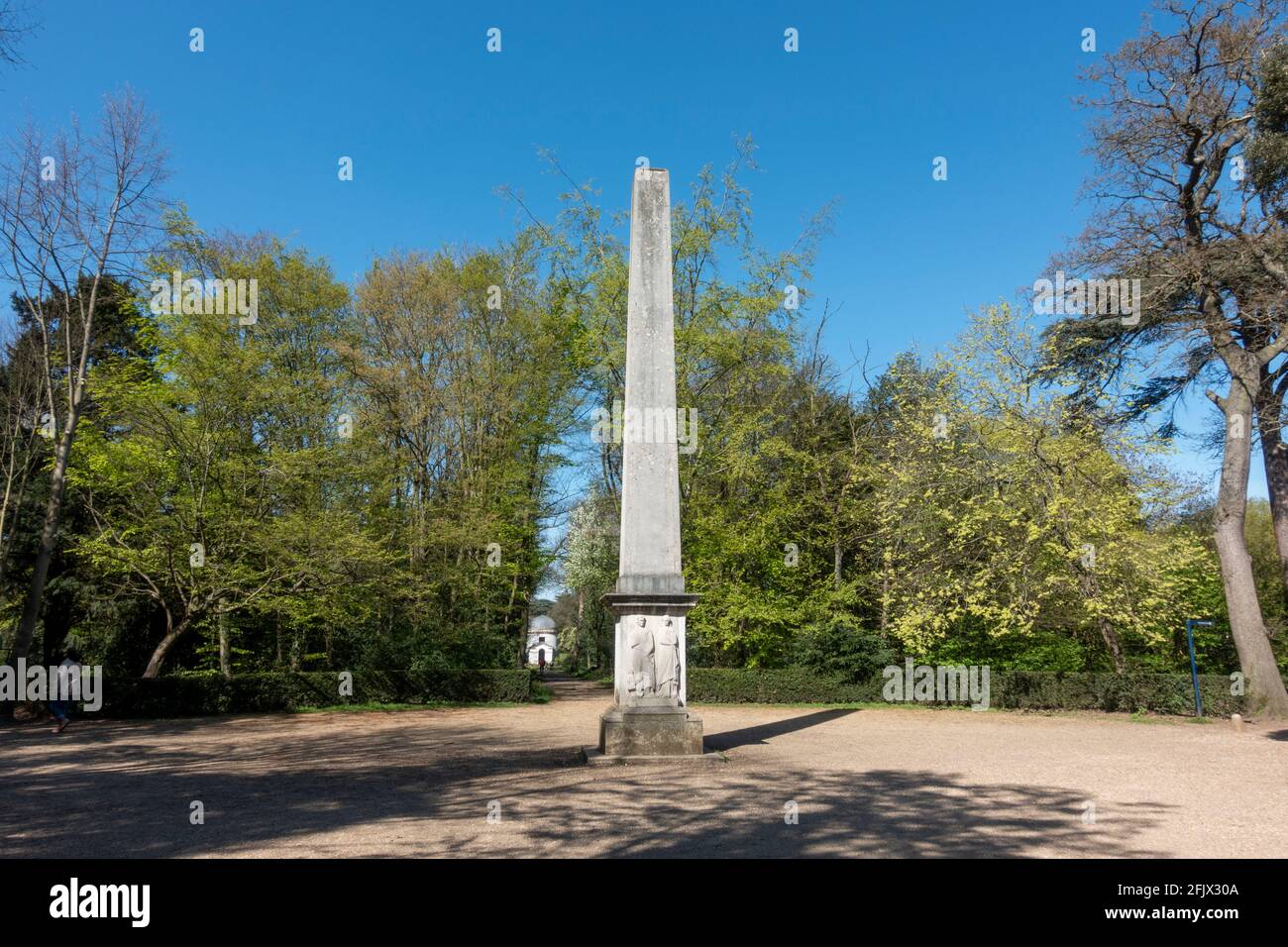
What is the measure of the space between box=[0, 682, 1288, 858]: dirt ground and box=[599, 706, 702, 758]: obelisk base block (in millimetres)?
442

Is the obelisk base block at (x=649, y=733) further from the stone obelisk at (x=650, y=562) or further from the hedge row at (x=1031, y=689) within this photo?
the hedge row at (x=1031, y=689)

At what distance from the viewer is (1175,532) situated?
22969 mm

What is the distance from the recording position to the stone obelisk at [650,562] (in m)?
10.3

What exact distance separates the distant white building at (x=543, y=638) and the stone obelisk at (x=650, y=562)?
41438 millimetres

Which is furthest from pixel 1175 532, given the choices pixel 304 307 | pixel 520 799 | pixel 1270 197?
pixel 304 307

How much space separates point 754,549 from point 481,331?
12.6m

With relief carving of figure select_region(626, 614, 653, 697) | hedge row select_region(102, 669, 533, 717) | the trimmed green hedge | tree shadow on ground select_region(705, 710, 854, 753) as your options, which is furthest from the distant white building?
relief carving of figure select_region(626, 614, 653, 697)

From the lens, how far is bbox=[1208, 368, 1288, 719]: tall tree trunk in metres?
17.4

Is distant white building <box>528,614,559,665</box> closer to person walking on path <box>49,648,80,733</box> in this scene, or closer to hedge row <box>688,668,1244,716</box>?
hedge row <box>688,668,1244,716</box>

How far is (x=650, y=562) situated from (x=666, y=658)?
1336 millimetres

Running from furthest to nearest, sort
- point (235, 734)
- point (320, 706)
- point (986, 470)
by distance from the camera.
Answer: point (986, 470)
point (320, 706)
point (235, 734)

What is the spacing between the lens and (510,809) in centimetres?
737

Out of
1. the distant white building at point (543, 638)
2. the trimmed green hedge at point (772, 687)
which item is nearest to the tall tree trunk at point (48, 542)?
the trimmed green hedge at point (772, 687)

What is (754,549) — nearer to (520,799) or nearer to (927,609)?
(927,609)
